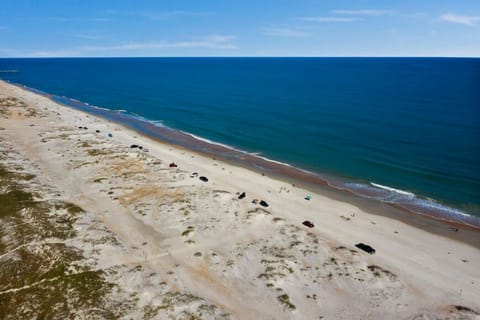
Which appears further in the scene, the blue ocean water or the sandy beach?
the blue ocean water

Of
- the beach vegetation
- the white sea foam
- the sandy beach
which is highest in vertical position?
the white sea foam

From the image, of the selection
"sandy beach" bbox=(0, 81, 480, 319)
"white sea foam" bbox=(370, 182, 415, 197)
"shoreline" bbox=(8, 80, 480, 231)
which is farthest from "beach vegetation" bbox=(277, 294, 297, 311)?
"white sea foam" bbox=(370, 182, 415, 197)

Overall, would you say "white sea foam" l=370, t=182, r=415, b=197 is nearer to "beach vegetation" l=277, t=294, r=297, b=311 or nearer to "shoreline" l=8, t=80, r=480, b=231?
"shoreline" l=8, t=80, r=480, b=231

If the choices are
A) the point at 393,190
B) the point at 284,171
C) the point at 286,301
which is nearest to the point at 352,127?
the point at 284,171

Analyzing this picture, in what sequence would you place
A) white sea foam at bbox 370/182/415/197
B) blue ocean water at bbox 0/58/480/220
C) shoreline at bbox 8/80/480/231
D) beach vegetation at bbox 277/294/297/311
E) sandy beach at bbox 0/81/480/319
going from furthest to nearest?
1. blue ocean water at bbox 0/58/480/220
2. white sea foam at bbox 370/182/415/197
3. shoreline at bbox 8/80/480/231
4. beach vegetation at bbox 277/294/297/311
5. sandy beach at bbox 0/81/480/319

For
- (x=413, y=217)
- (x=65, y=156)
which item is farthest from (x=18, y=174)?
(x=413, y=217)

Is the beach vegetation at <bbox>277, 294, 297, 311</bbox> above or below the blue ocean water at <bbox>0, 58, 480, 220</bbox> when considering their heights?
below

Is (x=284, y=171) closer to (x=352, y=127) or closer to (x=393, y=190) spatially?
(x=393, y=190)

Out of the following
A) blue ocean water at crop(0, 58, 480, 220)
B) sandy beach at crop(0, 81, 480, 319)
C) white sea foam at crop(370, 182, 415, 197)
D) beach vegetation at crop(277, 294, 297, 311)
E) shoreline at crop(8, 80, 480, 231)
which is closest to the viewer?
sandy beach at crop(0, 81, 480, 319)
